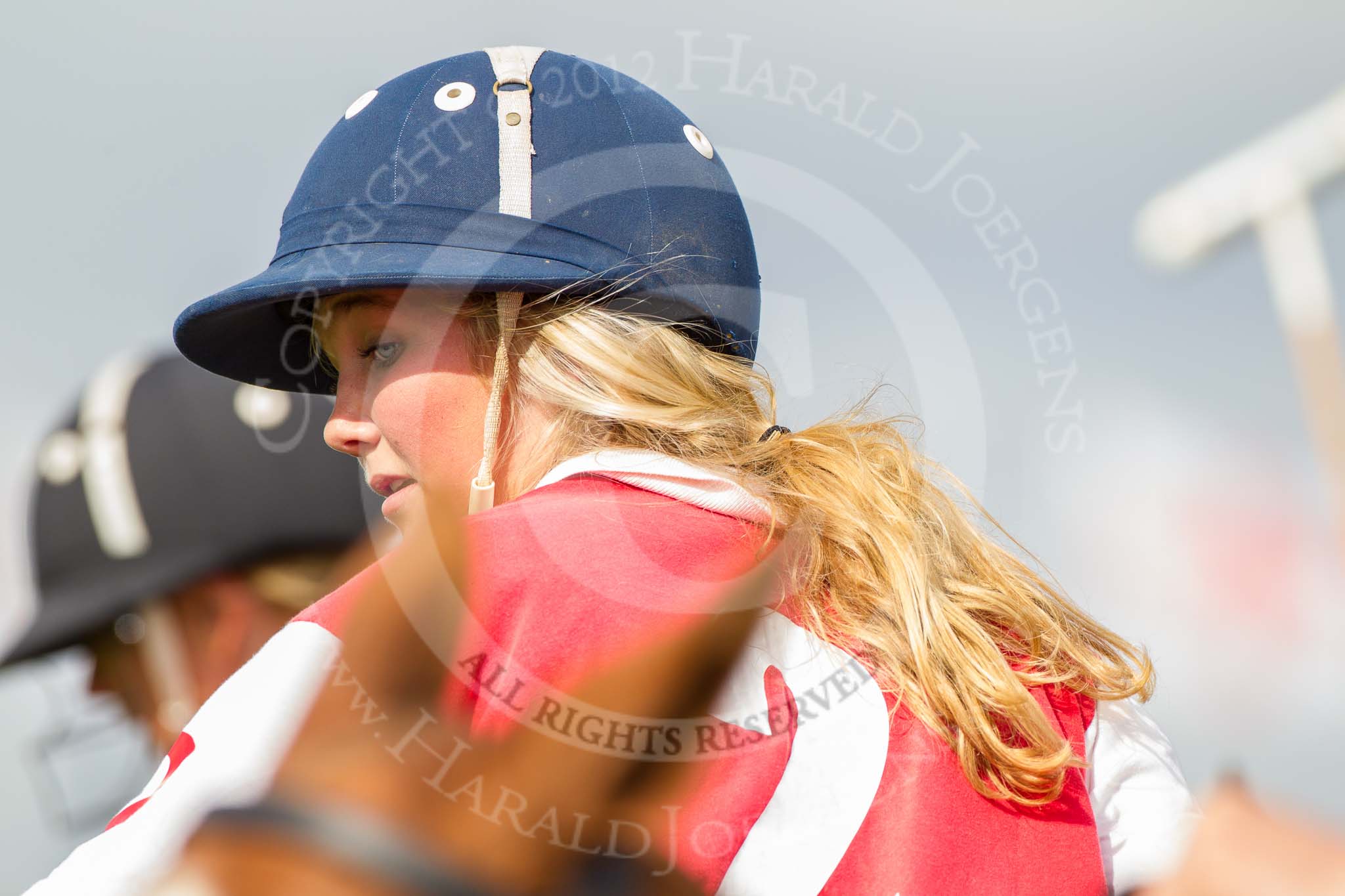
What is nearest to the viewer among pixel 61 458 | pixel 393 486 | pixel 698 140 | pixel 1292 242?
pixel 1292 242

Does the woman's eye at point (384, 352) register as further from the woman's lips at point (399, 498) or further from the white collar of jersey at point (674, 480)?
the white collar of jersey at point (674, 480)

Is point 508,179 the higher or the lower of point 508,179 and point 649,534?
the higher

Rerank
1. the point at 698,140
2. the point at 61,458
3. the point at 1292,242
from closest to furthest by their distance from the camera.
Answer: the point at 1292,242
the point at 698,140
the point at 61,458

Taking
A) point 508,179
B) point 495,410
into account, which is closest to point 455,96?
point 508,179

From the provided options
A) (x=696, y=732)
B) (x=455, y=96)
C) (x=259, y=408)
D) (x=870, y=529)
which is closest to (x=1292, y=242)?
(x=696, y=732)

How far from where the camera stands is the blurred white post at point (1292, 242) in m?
0.71

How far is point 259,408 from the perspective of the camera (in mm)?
2695

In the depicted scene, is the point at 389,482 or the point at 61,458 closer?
the point at 389,482

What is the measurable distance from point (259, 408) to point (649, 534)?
64.1 inches

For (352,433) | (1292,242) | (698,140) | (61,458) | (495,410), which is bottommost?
(61,458)

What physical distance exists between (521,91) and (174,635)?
1.31 metres

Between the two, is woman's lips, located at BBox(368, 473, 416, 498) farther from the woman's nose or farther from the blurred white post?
the blurred white post

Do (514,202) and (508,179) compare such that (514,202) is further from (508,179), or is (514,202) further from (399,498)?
(399,498)

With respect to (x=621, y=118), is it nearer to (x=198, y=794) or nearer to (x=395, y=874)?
(x=198, y=794)
